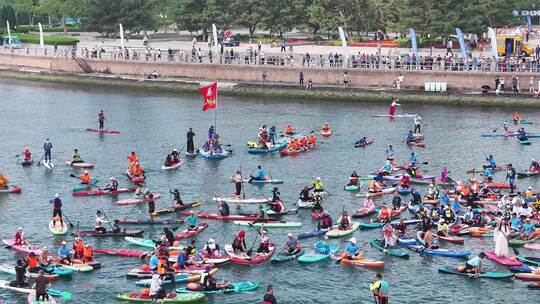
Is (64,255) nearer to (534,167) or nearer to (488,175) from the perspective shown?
(488,175)

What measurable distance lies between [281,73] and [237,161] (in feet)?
132

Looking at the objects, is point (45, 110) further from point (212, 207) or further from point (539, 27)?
point (539, 27)

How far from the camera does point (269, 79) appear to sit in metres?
122

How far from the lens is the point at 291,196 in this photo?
70812 millimetres

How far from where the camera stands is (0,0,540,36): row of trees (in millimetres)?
130125

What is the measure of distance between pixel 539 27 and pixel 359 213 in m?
128

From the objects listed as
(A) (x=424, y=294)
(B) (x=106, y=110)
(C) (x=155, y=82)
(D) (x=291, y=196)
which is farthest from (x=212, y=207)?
(C) (x=155, y=82)

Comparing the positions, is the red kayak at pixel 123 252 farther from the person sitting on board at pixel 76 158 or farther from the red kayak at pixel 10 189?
the person sitting on board at pixel 76 158

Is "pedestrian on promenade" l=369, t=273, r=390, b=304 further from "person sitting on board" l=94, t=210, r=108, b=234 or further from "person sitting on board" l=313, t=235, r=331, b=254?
"person sitting on board" l=94, t=210, r=108, b=234

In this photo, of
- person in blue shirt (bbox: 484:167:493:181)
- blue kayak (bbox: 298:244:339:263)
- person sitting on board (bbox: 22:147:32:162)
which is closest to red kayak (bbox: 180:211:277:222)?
blue kayak (bbox: 298:244:339:263)

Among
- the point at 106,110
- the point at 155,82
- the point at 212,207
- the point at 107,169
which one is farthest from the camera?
the point at 155,82

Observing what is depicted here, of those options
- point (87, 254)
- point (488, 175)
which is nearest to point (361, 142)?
point (488, 175)

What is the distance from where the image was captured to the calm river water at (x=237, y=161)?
5231 centimetres

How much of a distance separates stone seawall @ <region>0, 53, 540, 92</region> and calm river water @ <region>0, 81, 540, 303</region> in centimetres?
475
